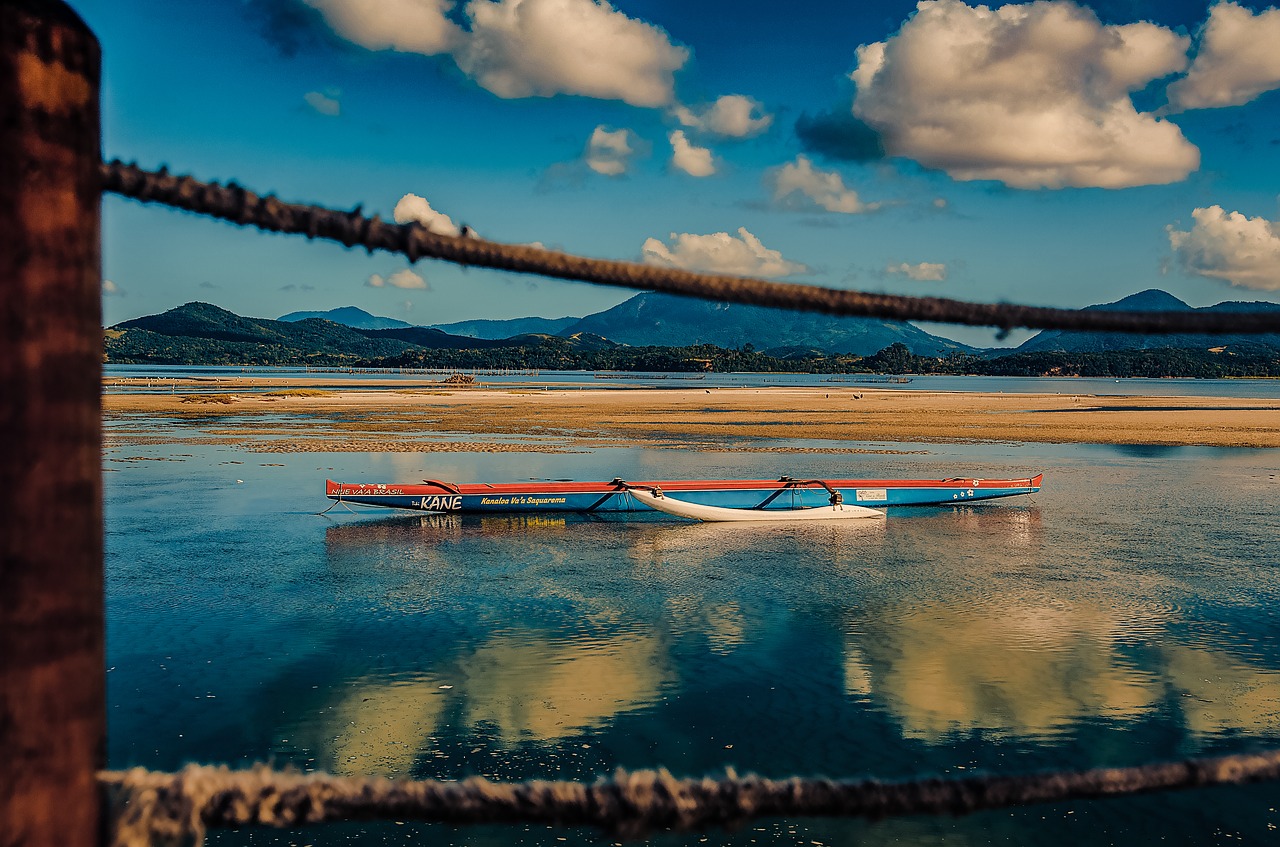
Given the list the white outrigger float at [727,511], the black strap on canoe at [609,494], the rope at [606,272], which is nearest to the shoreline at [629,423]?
the black strap on canoe at [609,494]

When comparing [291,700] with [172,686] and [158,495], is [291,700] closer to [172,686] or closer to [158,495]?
[172,686]

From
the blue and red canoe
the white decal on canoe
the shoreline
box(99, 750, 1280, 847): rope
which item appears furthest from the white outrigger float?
box(99, 750, 1280, 847): rope

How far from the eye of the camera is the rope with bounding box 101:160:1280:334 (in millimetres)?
1544

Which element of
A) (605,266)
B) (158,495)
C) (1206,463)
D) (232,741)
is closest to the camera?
(605,266)

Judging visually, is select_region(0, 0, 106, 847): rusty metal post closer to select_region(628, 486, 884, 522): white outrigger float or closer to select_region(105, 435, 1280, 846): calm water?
select_region(105, 435, 1280, 846): calm water

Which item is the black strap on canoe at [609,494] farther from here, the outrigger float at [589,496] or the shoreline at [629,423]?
the shoreline at [629,423]

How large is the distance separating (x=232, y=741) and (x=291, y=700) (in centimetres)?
120

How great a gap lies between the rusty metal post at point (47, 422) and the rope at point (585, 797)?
4.1 inches

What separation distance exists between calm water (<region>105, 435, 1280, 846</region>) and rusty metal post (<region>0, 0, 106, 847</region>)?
8.69 feet

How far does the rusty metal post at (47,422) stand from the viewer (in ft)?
3.91

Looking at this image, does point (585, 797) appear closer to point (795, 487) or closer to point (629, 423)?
point (795, 487)

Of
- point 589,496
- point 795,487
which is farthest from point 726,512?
point 589,496

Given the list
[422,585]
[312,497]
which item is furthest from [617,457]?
[422,585]

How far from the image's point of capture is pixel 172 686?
11.9 meters
